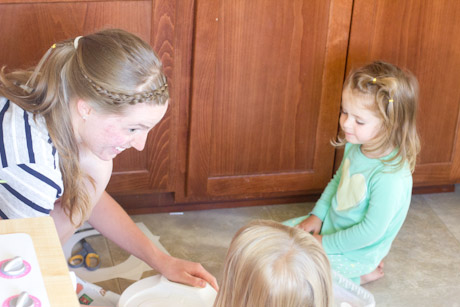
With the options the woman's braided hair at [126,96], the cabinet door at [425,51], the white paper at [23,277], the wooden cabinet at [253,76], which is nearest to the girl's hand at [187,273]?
the woman's braided hair at [126,96]

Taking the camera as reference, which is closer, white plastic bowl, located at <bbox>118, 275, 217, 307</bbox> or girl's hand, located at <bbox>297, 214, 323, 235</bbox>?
white plastic bowl, located at <bbox>118, 275, 217, 307</bbox>

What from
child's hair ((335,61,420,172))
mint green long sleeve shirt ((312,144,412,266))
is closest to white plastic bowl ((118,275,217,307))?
mint green long sleeve shirt ((312,144,412,266))

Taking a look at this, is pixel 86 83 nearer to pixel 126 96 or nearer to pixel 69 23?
pixel 126 96

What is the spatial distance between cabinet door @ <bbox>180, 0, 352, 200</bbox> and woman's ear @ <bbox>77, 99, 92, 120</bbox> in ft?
2.06

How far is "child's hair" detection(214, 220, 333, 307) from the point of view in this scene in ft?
3.53

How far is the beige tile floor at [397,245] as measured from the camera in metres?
2.03

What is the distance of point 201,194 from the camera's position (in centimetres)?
224

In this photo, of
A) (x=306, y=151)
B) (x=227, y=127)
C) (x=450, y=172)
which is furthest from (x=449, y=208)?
(x=227, y=127)

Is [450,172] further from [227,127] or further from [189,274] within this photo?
[189,274]

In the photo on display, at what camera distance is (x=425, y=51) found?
219 cm

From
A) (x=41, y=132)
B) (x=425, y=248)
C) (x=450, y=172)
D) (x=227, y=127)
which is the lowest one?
(x=425, y=248)

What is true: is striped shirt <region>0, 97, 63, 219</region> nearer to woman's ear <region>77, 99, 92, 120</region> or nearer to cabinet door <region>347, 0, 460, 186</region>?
woman's ear <region>77, 99, 92, 120</region>

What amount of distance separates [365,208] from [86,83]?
3.02 ft

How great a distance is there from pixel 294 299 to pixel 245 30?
1.11 meters
